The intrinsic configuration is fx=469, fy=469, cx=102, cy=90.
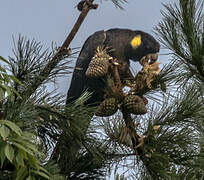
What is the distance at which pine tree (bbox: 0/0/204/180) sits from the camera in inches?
65.2

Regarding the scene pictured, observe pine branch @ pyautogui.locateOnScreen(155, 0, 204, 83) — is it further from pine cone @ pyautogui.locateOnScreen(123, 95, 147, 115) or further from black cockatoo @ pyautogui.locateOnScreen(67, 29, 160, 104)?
black cockatoo @ pyautogui.locateOnScreen(67, 29, 160, 104)

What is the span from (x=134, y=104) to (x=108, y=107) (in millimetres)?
114

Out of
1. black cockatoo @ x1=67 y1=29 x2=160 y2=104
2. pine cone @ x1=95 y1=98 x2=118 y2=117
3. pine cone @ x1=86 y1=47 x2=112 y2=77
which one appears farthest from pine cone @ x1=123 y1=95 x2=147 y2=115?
black cockatoo @ x1=67 y1=29 x2=160 y2=104

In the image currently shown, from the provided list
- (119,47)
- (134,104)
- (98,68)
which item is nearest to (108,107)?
(134,104)

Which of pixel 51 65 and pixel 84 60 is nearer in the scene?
pixel 51 65

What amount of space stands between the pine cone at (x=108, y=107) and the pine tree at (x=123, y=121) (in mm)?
52

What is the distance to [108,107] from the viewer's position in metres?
1.89

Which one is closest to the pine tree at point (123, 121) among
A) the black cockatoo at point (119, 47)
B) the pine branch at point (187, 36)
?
the pine branch at point (187, 36)

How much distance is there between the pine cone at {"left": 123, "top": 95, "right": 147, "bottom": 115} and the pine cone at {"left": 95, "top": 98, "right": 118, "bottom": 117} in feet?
0.14

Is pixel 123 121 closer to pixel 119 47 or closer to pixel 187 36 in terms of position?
pixel 187 36

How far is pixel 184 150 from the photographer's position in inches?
73.7

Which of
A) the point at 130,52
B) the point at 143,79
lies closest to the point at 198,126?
the point at 143,79

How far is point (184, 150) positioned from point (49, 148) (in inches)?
21.4

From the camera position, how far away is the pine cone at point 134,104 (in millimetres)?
1833
